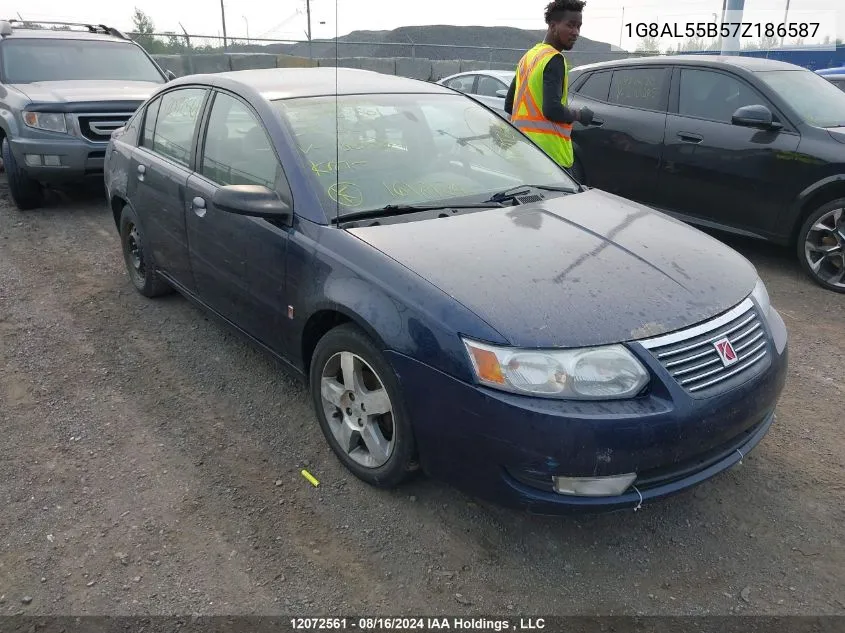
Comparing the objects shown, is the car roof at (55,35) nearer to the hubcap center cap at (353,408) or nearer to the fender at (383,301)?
the fender at (383,301)

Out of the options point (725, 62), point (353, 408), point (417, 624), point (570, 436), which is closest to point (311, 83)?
point (353, 408)

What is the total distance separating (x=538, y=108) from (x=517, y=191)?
1753 millimetres

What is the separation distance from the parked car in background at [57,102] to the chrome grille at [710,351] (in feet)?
20.6

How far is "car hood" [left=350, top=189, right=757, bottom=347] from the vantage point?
2.29m

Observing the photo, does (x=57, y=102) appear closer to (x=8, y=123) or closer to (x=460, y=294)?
(x=8, y=123)

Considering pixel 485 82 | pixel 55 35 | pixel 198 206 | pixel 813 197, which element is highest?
pixel 55 35

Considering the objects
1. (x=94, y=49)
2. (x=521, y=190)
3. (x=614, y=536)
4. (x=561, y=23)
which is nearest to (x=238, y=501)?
(x=614, y=536)

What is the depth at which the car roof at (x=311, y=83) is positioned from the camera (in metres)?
3.42

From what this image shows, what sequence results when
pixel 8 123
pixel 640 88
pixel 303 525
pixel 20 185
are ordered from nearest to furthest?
pixel 303 525, pixel 640 88, pixel 8 123, pixel 20 185

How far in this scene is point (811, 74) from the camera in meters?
5.80

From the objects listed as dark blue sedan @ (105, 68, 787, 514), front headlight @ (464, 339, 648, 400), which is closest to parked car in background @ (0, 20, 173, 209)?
dark blue sedan @ (105, 68, 787, 514)

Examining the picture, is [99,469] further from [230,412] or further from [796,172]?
[796,172]

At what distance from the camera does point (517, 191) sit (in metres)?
3.31

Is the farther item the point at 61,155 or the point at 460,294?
the point at 61,155
